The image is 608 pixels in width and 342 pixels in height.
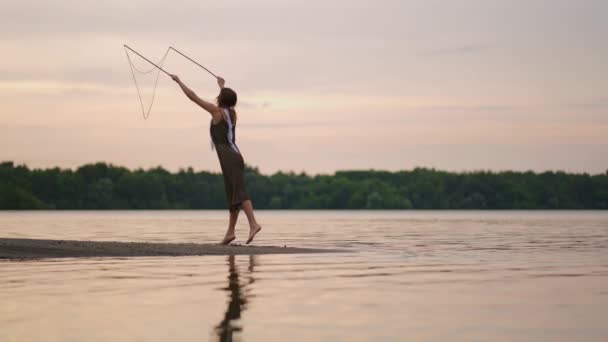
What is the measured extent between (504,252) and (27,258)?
681 cm

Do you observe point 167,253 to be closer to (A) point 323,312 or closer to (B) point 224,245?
(B) point 224,245

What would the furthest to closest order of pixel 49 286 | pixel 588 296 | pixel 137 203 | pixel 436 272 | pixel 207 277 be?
1. pixel 137 203
2. pixel 436 272
3. pixel 207 277
4. pixel 49 286
5. pixel 588 296

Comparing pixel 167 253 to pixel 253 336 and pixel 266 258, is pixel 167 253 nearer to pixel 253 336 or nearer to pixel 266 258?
pixel 266 258

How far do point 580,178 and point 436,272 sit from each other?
13324 centimetres

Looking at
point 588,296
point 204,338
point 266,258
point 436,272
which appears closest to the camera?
point 204,338

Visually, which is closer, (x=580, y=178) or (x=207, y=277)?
(x=207, y=277)

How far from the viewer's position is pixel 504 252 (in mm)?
16359

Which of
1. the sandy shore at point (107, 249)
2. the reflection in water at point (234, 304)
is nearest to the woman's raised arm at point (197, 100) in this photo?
the sandy shore at point (107, 249)

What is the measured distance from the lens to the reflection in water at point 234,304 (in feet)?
22.1

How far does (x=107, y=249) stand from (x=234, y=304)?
7.56 metres

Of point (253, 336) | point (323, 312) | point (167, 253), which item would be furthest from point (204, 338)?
point (167, 253)

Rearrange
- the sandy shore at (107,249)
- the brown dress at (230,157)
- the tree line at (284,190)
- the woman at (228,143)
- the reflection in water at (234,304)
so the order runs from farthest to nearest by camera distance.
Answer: the tree line at (284,190) → the brown dress at (230,157) → the woman at (228,143) → the sandy shore at (107,249) → the reflection in water at (234,304)

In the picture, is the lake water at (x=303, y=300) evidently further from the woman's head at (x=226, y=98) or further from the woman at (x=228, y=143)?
the woman's head at (x=226, y=98)

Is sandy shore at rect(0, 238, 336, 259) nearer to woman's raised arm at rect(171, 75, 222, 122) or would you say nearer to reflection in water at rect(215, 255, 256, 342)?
woman's raised arm at rect(171, 75, 222, 122)
